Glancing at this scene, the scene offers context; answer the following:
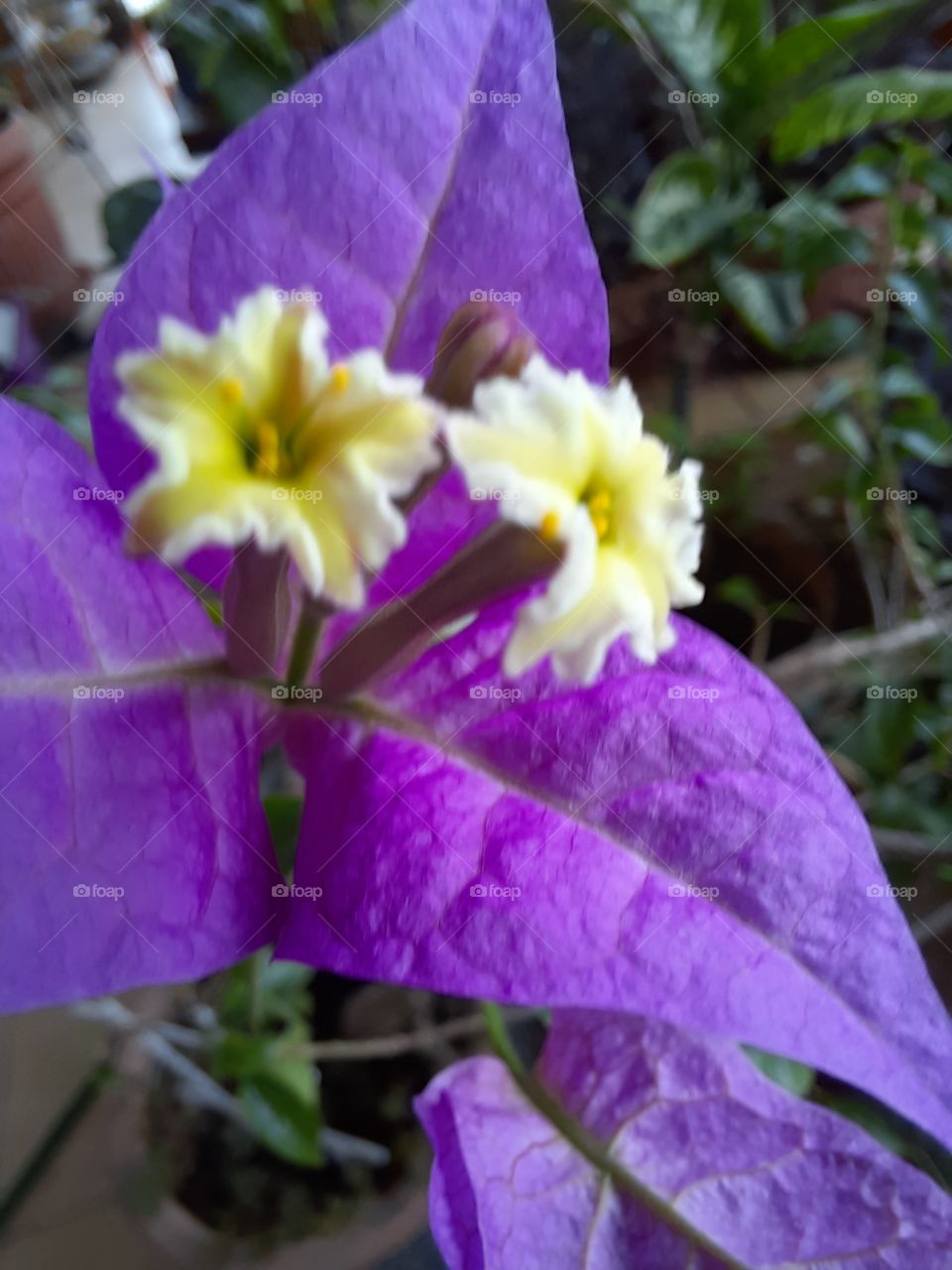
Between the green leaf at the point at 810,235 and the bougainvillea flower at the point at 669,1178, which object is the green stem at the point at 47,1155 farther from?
the green leaf at the point at 810,235

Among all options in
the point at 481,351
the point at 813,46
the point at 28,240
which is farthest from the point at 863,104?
the point at 28,240

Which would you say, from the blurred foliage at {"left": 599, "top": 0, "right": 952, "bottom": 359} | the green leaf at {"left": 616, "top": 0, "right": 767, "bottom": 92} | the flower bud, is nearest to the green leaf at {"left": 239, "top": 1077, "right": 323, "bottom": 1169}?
the flower bud

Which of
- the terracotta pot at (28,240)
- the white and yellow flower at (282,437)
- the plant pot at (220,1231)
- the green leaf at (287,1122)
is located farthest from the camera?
the terracotta pot at (28,240)

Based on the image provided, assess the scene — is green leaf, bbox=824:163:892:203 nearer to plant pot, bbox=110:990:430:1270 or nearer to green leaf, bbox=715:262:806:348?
green leaf, bbox=715:262:806:348

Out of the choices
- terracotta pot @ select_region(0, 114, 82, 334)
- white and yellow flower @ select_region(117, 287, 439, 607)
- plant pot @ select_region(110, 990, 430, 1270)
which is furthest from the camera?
terracotta pot @ select_region(0, 114, 82, 334)

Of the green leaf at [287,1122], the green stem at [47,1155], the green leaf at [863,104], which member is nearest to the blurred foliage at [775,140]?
the green leaf at [863,104]

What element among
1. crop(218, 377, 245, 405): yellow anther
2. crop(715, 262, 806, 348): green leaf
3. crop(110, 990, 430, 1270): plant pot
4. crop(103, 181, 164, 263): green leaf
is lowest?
crop(110, 990, 430, 1270): plant pot
